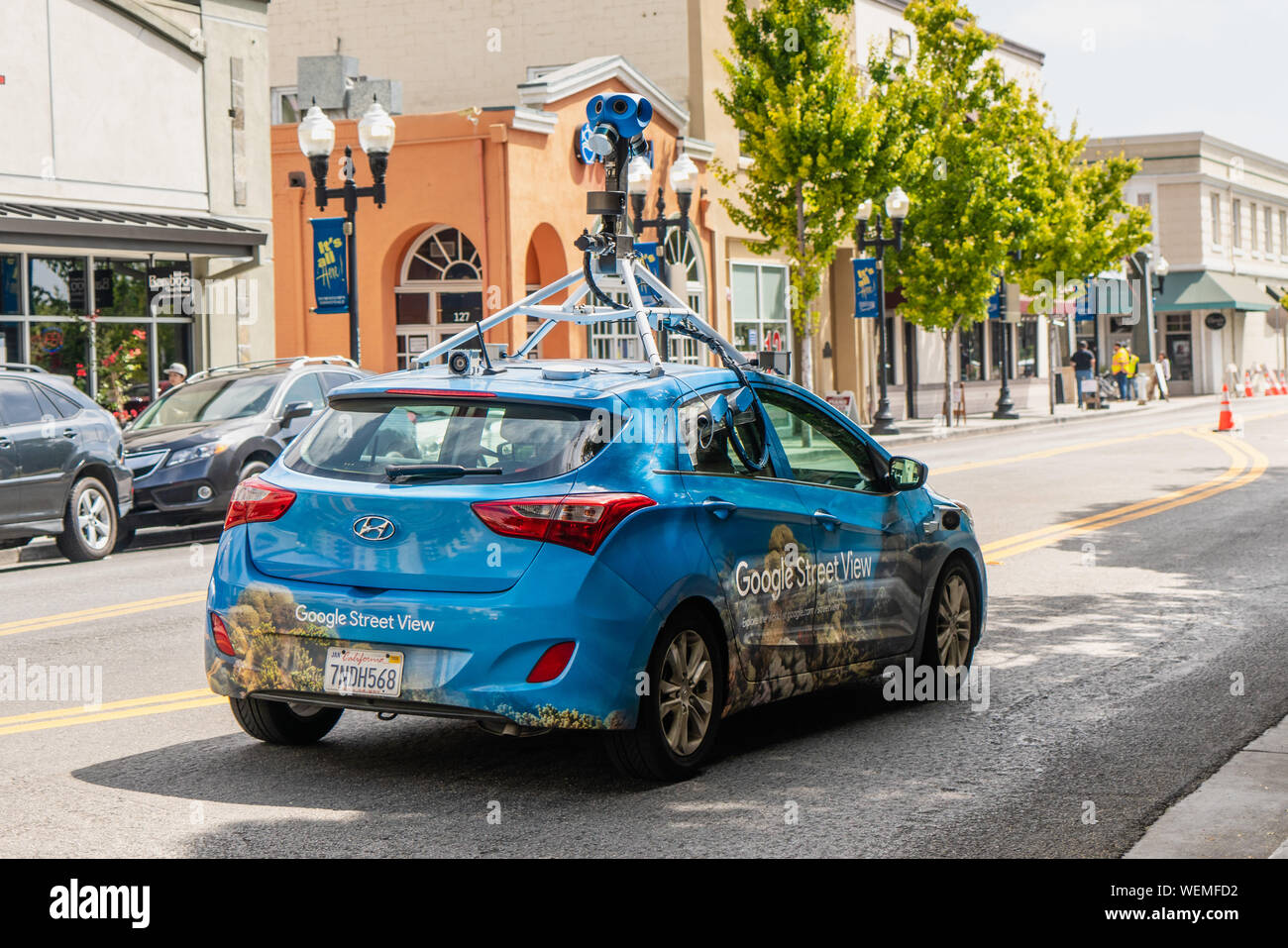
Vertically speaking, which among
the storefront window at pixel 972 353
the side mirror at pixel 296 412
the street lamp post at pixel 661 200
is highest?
the street lamp post at pixel 661 200

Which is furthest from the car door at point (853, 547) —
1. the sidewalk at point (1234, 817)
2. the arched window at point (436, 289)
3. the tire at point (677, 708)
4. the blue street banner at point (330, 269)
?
the arched window at point (436, 289)

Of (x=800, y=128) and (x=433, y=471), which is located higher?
(x=800, y=128)

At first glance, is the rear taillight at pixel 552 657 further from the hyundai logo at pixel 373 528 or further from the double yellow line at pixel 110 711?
the double yellow line at pixel 110 711

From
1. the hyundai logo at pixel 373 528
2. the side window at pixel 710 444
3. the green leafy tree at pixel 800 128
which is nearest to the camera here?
the hyundai logo at pixel 373 528

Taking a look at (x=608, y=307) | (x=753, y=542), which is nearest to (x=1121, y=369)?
(x=608, y=307)

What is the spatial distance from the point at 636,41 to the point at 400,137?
9195 mm

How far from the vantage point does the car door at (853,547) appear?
297 inches

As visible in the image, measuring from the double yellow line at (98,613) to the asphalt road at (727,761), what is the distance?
0.14 ft

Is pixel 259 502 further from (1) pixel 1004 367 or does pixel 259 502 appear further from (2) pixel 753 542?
(1) pixel 1004 367

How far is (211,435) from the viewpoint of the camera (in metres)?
18.1

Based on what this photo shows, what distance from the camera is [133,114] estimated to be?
26172 mm

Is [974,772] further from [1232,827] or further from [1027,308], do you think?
[1027,308]

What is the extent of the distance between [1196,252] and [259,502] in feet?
231

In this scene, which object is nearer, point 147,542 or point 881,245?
point 147,542
